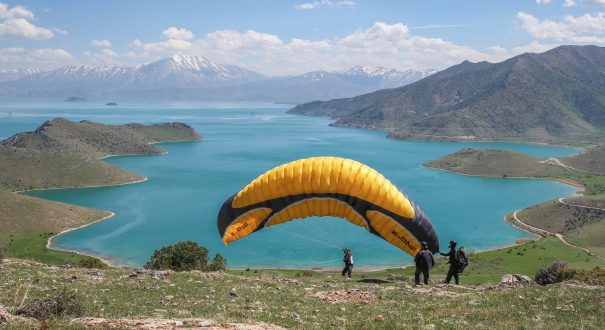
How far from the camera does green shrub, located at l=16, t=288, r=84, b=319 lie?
431 inches

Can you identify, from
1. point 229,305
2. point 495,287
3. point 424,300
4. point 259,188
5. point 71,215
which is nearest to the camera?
point 229,305

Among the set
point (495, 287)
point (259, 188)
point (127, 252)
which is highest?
point (259, 188)

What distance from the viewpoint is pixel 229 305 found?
13992 mm

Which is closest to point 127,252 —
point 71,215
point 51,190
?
point 71,215

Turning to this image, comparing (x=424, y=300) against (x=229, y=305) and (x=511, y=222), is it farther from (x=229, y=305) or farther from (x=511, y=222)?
(x=511, y=222)

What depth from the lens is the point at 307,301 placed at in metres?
15.4

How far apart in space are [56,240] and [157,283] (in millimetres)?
82228

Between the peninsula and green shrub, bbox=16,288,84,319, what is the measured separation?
4258 cm

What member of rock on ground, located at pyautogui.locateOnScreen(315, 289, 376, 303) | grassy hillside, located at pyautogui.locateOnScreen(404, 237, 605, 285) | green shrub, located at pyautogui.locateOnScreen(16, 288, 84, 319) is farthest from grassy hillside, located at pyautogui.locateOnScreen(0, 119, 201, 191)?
green shrub, located at pyautogui.locateOnScreen(16, 288, 84, 319)

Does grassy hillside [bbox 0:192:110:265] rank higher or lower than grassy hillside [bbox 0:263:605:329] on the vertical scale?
lower

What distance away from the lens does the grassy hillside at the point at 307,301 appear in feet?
40.1

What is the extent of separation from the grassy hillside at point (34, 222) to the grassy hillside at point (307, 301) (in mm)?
65983

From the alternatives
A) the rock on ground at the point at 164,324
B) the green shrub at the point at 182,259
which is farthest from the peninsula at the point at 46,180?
the rock on ground at the point at 164,324

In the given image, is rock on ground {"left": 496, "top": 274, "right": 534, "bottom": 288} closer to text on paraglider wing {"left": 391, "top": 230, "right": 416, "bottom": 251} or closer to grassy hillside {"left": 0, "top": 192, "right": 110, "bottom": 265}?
text on paraglider wing {"left": 391, "top": 230, "right": 416, "bottom": 251}
